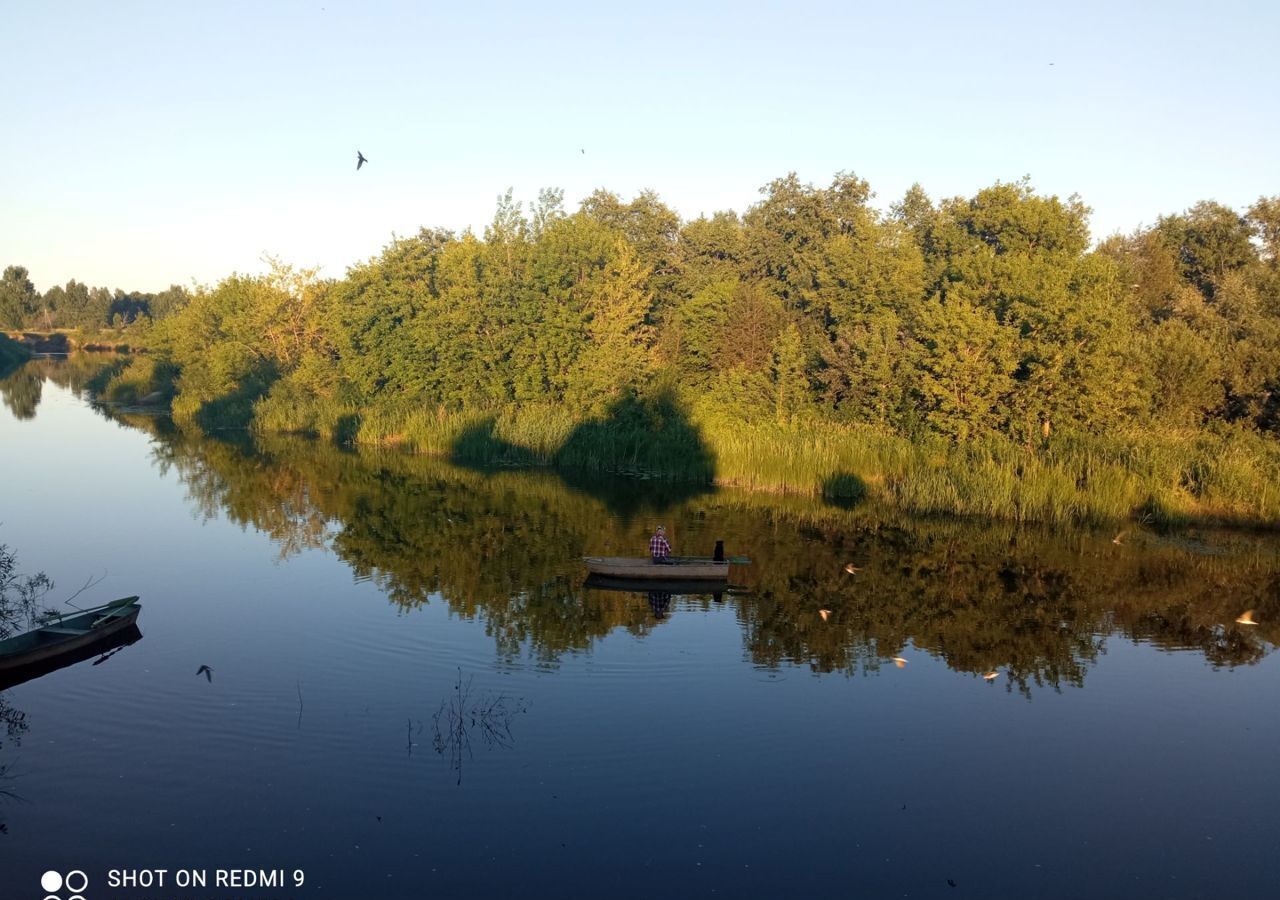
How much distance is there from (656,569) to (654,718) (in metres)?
8.15

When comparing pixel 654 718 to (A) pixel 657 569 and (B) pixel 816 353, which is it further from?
(B) pixel 816 353

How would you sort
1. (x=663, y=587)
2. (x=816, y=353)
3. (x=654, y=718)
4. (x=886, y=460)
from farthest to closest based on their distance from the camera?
(x=816, y=353) → (x=886, y=460) → (x=663, y=587) → (x=654, y=718)

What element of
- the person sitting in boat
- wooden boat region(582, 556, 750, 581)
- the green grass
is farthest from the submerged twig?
the green grass

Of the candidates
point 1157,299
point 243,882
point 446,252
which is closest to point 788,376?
point 1157,299

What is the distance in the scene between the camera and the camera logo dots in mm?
11086

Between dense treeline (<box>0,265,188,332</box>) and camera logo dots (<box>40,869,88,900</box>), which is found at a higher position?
dense treeline (<box>0,265,188,332</box>)

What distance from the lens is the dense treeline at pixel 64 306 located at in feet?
538

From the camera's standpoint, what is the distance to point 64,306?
577 feet

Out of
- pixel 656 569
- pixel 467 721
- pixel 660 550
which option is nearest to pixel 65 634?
pixel 467 721

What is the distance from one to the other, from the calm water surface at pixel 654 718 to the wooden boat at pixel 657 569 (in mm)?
702

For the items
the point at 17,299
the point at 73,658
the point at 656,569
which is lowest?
the point at 73,658

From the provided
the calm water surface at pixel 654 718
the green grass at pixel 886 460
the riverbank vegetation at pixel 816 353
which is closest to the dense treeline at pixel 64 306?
the riverbank vegetation at pixel 816 353

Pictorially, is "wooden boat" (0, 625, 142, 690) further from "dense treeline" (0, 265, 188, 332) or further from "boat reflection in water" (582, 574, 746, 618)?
"dense treeline" (0, 265, 188, 332)

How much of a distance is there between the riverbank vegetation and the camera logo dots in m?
28.9
